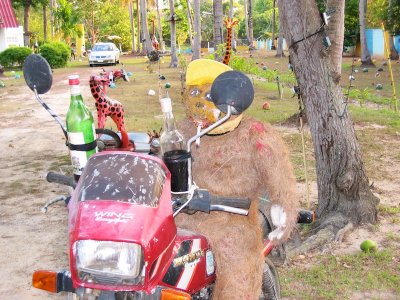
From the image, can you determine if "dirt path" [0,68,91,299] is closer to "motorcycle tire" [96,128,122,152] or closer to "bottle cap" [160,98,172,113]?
"motorcycle tire" [96,128,122,152]

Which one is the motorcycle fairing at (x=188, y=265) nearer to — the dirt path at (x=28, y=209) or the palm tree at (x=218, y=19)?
the dirt path at (x=28, y=209)

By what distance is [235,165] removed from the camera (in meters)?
2.91

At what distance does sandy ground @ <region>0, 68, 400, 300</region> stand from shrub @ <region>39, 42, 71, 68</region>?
2199 centimetres

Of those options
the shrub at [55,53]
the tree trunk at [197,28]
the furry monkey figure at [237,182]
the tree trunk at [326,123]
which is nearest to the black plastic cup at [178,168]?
the furry monkey figure at [237,182]

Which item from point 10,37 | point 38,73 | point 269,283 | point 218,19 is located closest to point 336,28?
point 269,283

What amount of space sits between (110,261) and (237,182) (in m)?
1.24

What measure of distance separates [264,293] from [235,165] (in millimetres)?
929

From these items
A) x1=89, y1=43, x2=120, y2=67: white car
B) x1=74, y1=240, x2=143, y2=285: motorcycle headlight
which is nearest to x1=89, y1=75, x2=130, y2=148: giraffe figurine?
x1=74, y1=240, x2=143, y2=285: motorcycle headlight

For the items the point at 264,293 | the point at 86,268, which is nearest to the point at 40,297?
the point at 264,293

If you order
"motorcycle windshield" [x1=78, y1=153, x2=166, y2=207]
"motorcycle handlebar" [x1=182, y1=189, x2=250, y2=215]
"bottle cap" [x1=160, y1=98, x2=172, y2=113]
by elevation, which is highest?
"bottle cap" [x1=160, y1=98, x2=172, y2=113]

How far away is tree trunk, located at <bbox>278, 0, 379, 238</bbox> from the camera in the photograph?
17.3 feet

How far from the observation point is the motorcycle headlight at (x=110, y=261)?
175 centimetres

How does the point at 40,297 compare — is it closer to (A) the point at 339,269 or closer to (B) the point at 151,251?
(A) the point at 339,269

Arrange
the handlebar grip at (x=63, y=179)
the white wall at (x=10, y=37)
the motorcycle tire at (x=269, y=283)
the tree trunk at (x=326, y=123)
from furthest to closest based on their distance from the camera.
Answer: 1. the white wall at (x=10, y=37)
2. the tree trunk at (x=326, y=123)
3. the motorcycle tire at (x=269, y=283)
4. the handlebar grip at (x=63, y=179)
